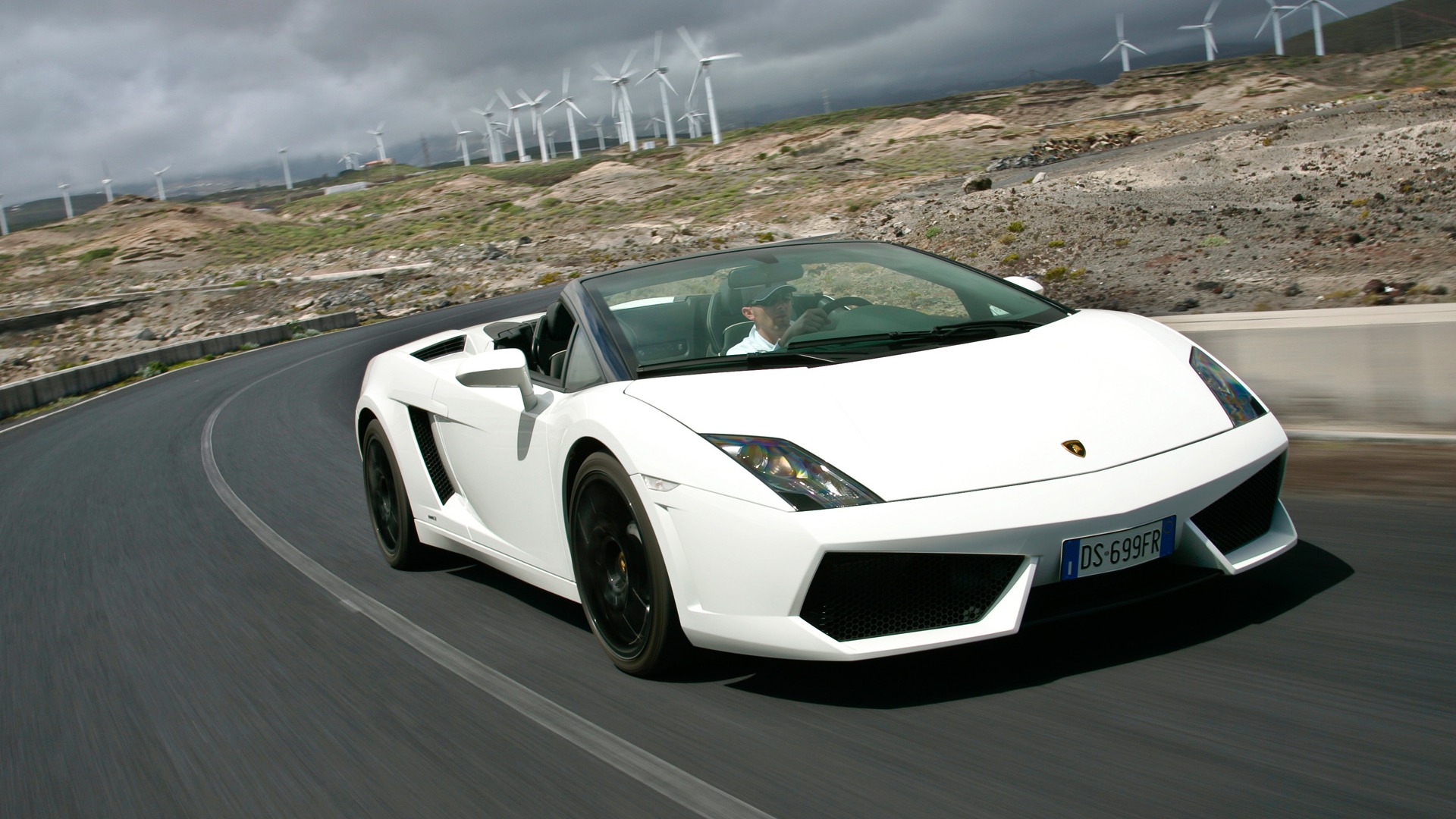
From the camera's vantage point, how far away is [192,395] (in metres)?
18.0

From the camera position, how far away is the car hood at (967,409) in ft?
10.7

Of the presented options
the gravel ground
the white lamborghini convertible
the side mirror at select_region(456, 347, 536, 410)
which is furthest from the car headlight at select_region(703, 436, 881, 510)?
the gravel ground

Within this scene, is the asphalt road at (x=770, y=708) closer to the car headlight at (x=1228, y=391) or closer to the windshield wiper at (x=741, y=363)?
the car headlight at (x=1228, y=391)

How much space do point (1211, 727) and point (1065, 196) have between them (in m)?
22.1

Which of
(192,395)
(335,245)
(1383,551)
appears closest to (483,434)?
(1383,551)

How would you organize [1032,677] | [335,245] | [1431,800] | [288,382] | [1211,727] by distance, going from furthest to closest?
[335,245]
[288,382]
[1032,677]
[1211,727]
[1431,800]

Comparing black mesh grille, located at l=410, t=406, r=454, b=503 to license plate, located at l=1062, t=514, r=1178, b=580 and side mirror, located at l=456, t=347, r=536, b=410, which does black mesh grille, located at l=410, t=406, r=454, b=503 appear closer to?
side mirror, located at l=456, t=347, r=536, b=410

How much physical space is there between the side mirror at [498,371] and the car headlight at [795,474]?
1089 millimetres

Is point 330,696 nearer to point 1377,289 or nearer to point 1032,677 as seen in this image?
point 1032,677

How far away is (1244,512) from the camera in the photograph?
3555mm

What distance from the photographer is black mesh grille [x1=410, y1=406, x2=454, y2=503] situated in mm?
5316

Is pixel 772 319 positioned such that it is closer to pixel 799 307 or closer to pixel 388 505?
pixel 799 307

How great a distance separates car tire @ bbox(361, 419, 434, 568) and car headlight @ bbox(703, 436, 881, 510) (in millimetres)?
2760

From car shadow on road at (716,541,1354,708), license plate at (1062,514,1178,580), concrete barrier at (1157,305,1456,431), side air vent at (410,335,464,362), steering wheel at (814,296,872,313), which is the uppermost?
steering wheel at (814,296,872,313)
